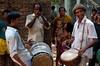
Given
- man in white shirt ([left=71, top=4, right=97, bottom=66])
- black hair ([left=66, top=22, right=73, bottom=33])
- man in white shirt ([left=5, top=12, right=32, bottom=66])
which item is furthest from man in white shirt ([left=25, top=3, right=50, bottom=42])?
man in white shirt ([left=5, top=12, right=32, bottom=66])

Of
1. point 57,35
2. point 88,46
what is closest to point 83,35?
point 88,46

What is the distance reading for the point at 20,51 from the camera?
4828 millimetres

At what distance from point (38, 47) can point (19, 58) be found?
90cm

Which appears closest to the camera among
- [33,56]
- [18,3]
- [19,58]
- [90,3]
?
[19,58]

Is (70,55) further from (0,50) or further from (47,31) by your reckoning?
(47,31)

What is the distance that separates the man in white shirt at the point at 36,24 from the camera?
655 centimetres

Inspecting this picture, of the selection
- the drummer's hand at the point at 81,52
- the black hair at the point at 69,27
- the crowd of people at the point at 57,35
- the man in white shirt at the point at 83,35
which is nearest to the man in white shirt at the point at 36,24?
the crowd of people at the point at 57,35

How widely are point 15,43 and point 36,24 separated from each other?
2065mm

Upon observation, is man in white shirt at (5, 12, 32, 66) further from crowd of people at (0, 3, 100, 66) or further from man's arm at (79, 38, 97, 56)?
man's arm at (79, 38, 97, 56)

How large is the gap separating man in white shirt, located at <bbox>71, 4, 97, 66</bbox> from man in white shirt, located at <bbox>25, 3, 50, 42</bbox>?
1.36 m

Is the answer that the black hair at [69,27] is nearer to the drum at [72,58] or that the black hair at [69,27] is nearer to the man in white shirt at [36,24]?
the man in white shirt at [36,24]

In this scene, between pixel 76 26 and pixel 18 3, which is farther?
pixel 18 3

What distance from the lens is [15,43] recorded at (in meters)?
4.63

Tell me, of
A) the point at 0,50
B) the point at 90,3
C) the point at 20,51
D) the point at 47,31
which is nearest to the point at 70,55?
the point at 20,51
